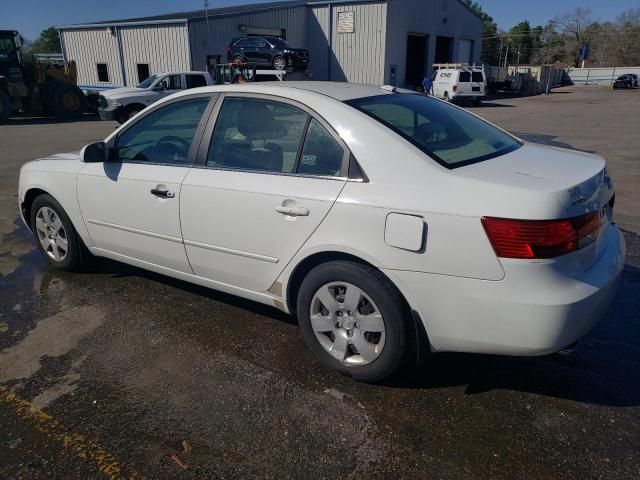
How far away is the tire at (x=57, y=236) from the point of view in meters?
4.36

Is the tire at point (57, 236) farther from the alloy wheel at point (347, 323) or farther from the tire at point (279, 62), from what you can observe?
the tire at point (279, 62)

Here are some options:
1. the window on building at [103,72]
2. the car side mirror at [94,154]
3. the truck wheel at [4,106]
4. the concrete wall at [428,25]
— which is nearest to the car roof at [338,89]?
the car side mirror at [94,154]

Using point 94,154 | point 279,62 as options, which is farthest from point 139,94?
point 94,154

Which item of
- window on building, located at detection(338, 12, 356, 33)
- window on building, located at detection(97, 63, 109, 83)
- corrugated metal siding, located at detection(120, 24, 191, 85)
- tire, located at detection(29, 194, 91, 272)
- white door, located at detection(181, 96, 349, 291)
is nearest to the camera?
white door, located at detection(181, 96, 349, 291)

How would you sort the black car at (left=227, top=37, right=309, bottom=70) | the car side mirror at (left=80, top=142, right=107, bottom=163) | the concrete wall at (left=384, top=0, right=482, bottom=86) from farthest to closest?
1. the concrete wall at (left=384, top=0, right=482, bottom=86)
2. the black car at (left=227, top=37, right=309, bottom=70)
3. the car side mirror at (left=80, top=142, right=107, bottom=163)

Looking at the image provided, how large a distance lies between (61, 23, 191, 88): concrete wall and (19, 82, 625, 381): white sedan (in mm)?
25709

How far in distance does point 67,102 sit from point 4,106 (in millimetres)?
2511

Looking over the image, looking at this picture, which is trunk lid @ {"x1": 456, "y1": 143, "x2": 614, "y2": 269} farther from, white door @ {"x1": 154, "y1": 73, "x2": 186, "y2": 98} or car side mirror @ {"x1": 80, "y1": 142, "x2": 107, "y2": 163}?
white door @ {"x1": 154, "y1": 73, "x2": 186, "y2": 98}

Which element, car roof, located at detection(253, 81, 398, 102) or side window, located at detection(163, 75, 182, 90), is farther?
side window, located at detection(163, 75, 182, 90)

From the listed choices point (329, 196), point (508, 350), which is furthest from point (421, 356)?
point (329, 196)

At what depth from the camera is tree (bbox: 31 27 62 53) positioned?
277ft

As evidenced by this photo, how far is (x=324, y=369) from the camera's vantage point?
311 cm

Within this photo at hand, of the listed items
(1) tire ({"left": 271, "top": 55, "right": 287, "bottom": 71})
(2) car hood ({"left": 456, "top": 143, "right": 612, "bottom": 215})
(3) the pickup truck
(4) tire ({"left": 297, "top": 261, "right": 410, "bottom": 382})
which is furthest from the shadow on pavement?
(2) car hood ({"left": 456, "top": 143, "right": 612, "bottom": 215})

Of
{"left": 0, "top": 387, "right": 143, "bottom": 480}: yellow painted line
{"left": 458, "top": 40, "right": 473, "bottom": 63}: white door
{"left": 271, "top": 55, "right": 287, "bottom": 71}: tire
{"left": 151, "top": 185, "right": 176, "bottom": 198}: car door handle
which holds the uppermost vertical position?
A: {"left": 458, "top": 40, "right": 473, "bottom": 63}: white door
